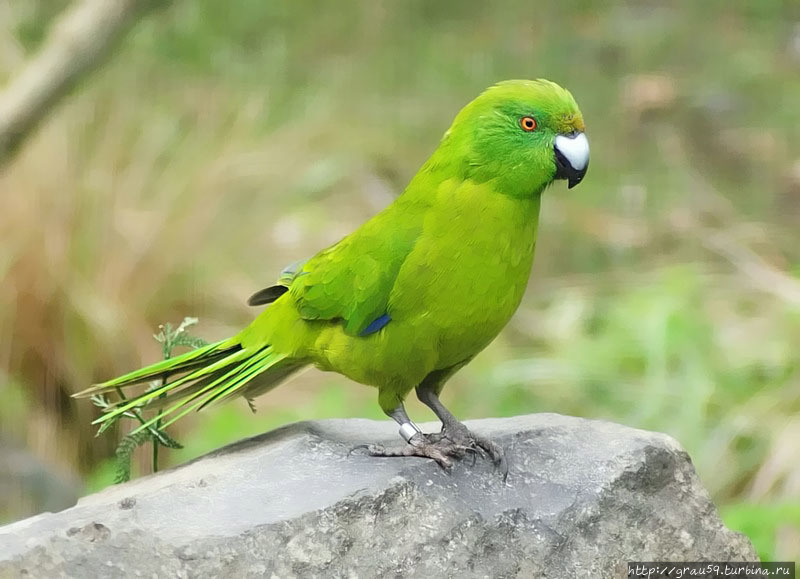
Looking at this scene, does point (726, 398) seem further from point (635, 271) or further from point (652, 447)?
point (652, 447)

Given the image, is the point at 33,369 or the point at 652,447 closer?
the point at 652,447

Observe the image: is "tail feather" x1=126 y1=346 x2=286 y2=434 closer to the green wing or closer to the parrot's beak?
the green wing

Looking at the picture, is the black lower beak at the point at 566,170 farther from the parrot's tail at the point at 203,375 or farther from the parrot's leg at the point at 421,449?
the parrot's tail at the point at 203,375

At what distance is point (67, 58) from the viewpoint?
373 centimetres

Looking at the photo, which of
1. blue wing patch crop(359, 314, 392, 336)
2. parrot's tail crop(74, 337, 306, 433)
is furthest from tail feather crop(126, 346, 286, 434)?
blue wing patch crop(359, 314, 392, 336)

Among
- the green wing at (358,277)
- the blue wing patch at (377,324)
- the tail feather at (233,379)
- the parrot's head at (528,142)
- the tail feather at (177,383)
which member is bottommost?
the tail feather at (233,379)

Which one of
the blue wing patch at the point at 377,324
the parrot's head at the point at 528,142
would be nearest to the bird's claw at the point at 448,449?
the blue wing patch at the point at 377,324

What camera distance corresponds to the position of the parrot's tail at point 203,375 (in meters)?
2.23

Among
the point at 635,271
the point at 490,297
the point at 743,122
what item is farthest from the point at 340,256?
the point at 743,122

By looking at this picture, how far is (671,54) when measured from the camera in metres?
6.57

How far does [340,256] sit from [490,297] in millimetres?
400

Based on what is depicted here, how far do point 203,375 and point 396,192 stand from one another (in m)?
3.45

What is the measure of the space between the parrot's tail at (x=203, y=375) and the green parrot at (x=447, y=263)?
2cm

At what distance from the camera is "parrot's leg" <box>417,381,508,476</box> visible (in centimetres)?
216
